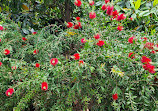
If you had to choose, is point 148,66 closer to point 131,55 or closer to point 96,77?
point 131,55

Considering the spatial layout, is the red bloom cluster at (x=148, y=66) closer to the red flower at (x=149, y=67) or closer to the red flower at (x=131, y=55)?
the red flower at (x=149, y=67)

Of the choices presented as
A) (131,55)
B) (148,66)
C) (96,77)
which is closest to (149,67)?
(148,66)

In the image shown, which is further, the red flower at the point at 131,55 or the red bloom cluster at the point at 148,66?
the red flower at the point at 131,55

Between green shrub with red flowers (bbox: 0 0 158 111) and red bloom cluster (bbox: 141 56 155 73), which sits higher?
red bloom cluster (bbox: 141 56 155 73)

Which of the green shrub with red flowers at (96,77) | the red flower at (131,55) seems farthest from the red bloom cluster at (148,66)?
the red flower at (131,55)

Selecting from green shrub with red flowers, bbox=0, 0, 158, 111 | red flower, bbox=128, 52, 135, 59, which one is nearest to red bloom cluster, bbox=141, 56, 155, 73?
green shrub with red flowers, bbox=0, 0, 158, 111

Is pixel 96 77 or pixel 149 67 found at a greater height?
pixel 149 67

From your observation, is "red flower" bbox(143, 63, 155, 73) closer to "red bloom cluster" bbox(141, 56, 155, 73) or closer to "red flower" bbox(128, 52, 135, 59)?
"red bloom cluster" bbox(141, 56, 155, 73)

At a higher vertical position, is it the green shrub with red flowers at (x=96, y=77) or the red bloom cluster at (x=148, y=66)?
the red bloom cluster at (x=148, y=66)

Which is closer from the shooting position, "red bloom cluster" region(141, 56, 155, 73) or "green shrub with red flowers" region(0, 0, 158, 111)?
"red bloom cluster" region(141, 56, 155, 73)

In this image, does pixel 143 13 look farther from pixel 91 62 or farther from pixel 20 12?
pixel 20 12

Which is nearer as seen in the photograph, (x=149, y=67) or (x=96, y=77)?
(x=149, y=67)

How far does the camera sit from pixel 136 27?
2049mm

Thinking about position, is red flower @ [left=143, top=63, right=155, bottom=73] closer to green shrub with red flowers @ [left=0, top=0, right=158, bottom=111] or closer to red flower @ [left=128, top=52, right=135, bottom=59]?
green shrub with red flowers @ [left=0, top=0, right=158, bottom=111]
